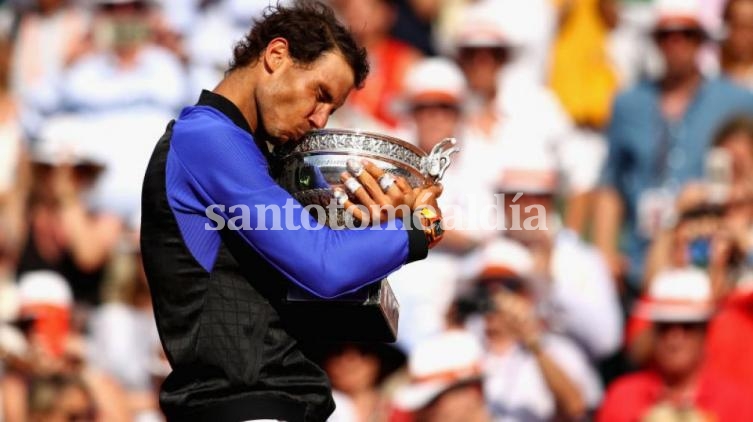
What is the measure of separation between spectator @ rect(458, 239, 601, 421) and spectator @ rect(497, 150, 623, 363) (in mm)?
103

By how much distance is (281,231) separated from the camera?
4.21 meters

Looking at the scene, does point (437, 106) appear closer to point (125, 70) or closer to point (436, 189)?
point (125, 70)

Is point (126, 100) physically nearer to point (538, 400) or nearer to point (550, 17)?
point (550, 17)

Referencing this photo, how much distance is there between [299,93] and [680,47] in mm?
4499

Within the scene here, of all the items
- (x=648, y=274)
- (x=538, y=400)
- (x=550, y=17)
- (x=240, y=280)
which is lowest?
(x=538, y=400)

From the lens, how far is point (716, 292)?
755 cm

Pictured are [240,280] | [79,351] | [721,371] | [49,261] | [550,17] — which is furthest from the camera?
[550,17]

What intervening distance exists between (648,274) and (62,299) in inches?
123

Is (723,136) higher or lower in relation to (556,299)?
higher

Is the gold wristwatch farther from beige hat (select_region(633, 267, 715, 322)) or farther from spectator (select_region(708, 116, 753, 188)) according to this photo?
spectator (select_region(708, 116, 753, 188))

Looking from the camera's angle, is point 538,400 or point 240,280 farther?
point 538,400

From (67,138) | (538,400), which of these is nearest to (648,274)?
(538,400)

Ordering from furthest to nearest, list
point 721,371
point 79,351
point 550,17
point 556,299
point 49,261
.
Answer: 1. point 550,17
2. point 49,261
3. point 79,351
4. point 556,299
5. point 721,371

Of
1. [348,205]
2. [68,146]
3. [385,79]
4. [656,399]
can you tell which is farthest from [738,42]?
[348,205]
